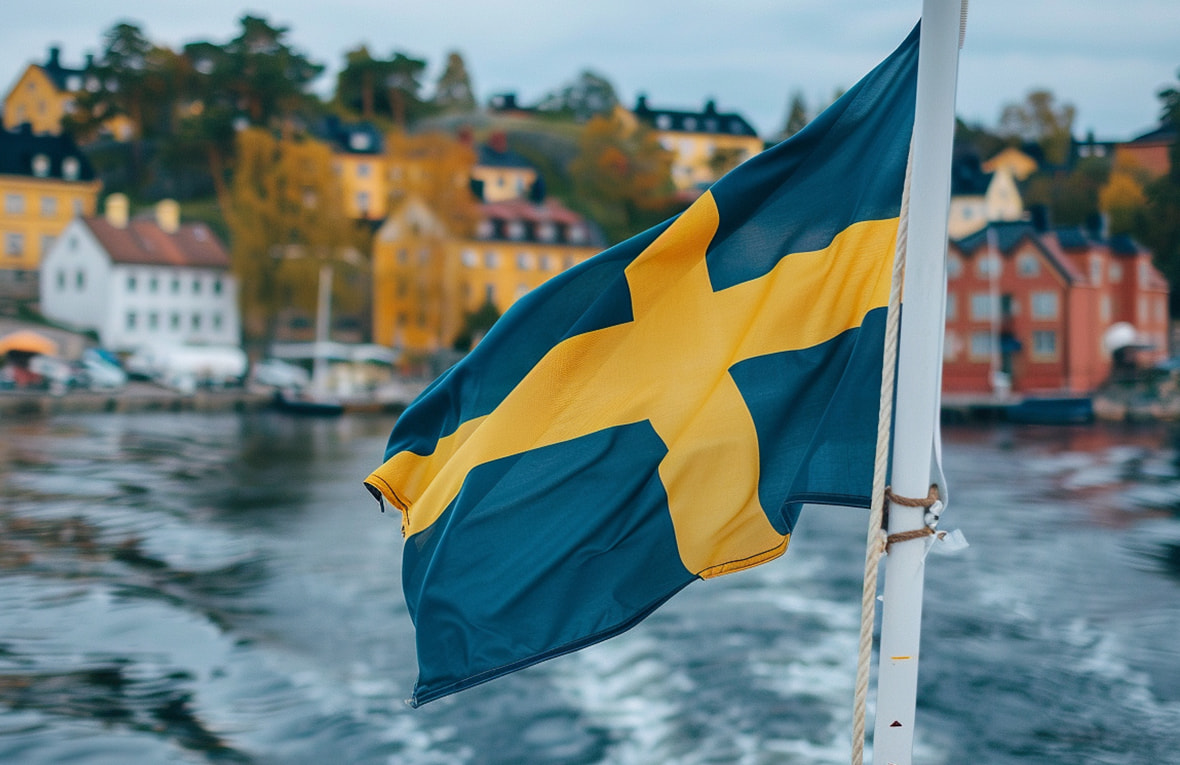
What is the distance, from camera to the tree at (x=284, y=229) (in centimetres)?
6206


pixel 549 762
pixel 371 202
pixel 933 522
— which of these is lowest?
pixel 549 762

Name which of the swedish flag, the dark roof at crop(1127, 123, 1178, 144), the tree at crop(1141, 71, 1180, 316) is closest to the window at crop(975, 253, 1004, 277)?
the tree at crop(1141, 71, 1180, 316)

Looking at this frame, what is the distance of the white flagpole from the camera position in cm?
235

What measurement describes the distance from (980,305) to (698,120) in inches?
2335

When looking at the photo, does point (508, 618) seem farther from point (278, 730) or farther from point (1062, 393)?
point (1062, 393)

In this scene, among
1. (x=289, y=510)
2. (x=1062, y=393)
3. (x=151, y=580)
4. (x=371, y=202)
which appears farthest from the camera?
(x=371, y=202)

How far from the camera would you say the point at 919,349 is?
240cm

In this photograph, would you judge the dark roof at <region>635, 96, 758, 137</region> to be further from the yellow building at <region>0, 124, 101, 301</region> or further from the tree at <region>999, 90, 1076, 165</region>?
the yellow building at <region>0, 124, 101, 301</region>

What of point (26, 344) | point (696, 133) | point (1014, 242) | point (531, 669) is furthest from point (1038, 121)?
point (531, 669)

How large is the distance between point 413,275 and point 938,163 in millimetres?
61904

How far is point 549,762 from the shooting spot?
8508mm

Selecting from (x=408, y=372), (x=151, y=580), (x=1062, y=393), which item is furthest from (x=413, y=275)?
(x=151, y=580)

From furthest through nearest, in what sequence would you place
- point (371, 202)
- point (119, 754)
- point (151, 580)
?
point (371, 202) → point (151, 580) → point (119, 754)

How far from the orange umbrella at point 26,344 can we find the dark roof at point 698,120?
229 ft
